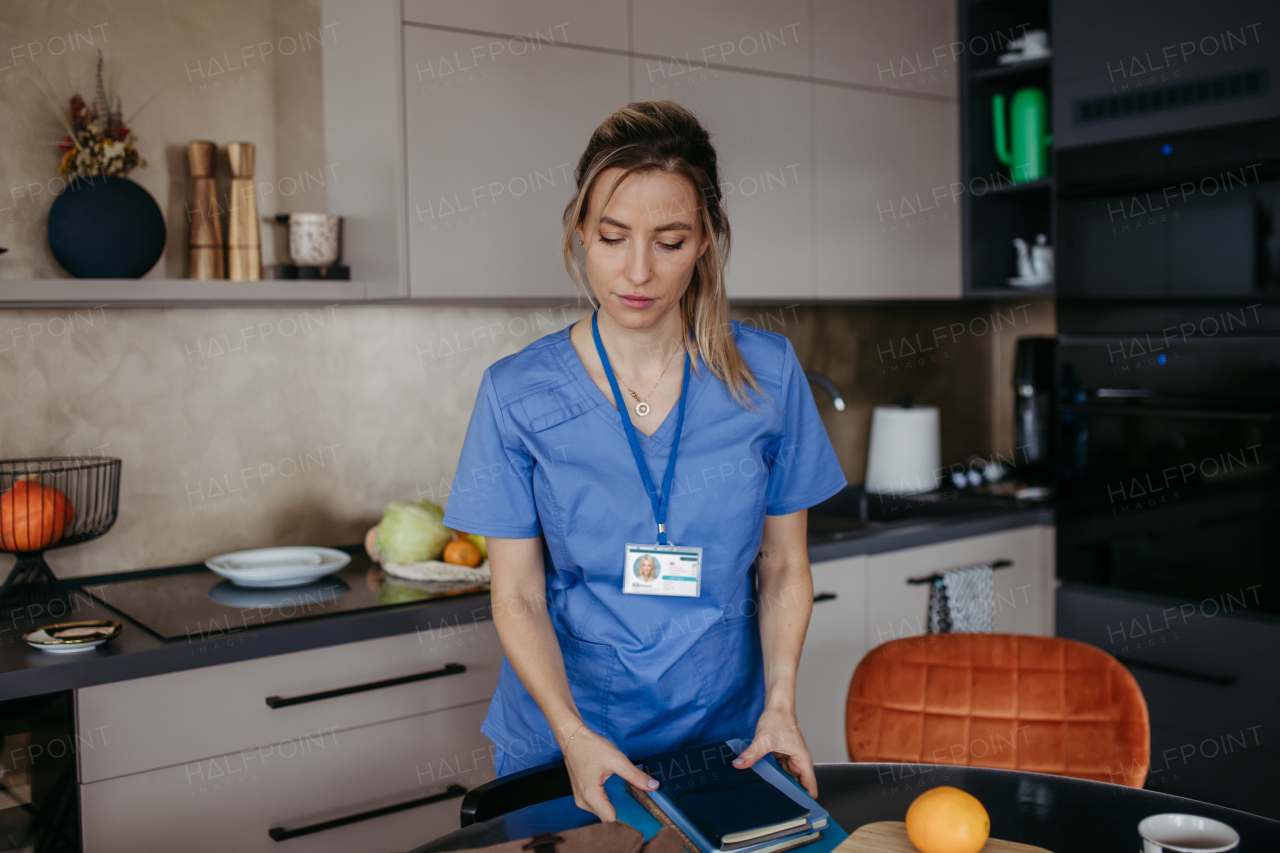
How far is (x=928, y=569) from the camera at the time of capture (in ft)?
8.23

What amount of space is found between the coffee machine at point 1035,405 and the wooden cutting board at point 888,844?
2.11m

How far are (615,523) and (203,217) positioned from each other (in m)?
1.27

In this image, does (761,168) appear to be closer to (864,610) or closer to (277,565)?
(864,610)

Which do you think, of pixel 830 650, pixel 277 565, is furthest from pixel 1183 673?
pixel 277 565

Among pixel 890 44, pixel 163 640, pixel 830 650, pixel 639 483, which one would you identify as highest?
pixel 890 44

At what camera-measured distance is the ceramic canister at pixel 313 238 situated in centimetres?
211

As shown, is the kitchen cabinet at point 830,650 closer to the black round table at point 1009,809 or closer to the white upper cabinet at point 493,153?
the white upper cabinet at point 493,153

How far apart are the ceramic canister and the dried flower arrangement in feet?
1.00

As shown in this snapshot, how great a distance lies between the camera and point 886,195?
2.73 metres

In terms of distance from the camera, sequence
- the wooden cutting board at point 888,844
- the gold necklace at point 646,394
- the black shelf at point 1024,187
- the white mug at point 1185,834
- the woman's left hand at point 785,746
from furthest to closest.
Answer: the black shelf at point 1024,187, the gold necklace at point 646,394, the woman's left hand at point 785,746, the wooden cutting board at point 888,844, the white mug at point 1185,834

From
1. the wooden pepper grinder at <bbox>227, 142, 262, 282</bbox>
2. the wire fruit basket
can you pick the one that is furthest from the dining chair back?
the wooden pepper grinder at <bbox>227, 142, 262, 282</bbox>

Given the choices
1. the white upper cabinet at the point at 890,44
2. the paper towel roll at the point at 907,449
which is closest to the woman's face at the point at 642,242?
the white upper cabinet at the point at 890,44

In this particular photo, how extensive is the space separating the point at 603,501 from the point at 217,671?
0.74 meters

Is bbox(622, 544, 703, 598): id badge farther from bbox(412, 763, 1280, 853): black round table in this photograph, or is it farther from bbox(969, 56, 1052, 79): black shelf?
bbox(969, 56, 1052, 79): black shelf
